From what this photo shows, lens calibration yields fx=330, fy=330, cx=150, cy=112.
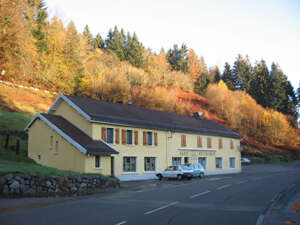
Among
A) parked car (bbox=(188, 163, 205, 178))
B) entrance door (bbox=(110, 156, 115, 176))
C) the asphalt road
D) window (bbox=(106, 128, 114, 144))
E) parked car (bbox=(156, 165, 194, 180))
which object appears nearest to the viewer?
the asphalt road

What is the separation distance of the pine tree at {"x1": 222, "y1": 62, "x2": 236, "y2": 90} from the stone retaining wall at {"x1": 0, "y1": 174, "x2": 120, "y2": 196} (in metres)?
94.9

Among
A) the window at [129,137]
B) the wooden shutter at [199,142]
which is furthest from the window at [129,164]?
the wooden shutter at [199,142]

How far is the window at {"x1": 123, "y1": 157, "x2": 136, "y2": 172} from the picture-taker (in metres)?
32.0

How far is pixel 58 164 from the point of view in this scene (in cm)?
2823

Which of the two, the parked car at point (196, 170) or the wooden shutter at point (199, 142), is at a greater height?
the wooden shutter at point (199, 142)

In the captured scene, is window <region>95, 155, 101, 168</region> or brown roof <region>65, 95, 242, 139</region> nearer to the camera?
window <region>95, 155, 101, 168</region>

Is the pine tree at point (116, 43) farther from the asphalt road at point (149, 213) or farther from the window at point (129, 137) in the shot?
the asphalt road at point (149, 213)

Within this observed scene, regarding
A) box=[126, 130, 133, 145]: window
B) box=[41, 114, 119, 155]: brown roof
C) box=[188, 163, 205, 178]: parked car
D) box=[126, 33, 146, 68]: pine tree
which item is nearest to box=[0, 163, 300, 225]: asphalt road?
box=[41, 114, 119, 155]: brown roof

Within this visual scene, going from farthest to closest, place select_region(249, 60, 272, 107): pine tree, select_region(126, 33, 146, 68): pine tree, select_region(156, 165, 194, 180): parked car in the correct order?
select_region(249, 60, 272, 107): pine tree → select_region(126, 33, 146, 68): pine tree → select_region(156, 165, 194, 180): parked car

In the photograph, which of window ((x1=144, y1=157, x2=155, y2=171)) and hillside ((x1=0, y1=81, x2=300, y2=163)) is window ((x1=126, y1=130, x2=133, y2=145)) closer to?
window ((x1=144, y1=157, x2=155, y2=171))

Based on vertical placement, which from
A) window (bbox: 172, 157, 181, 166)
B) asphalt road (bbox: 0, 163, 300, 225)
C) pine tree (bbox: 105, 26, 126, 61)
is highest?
pine tree (bbox: 105, 26, 126, 61)

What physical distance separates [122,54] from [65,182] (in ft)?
249

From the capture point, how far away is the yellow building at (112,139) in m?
27.8

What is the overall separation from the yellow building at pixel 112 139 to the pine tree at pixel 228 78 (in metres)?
71.2
